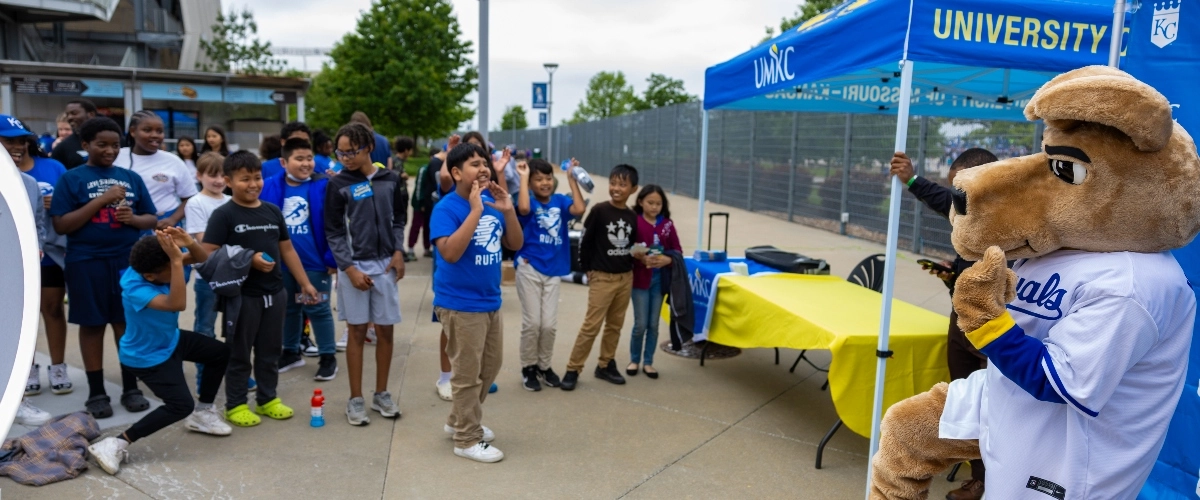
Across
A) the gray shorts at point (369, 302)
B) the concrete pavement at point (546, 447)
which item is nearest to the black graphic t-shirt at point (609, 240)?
the concrete pavement at point (546, 447)

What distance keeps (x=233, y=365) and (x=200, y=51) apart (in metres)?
45.7

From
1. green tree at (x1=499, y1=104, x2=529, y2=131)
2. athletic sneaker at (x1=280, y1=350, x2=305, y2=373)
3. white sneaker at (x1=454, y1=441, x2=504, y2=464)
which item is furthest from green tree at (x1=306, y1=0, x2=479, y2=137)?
green tree at (x1=499, y1=104, x2=529, y2=131)

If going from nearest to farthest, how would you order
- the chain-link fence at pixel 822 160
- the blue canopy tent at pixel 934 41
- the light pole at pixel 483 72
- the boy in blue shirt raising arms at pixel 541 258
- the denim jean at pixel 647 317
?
1. the blue canopy tent at pixel 934 41
2. the boy in blue shirt raising arms at pixel 541 258
3. the denim jean at pixel 647 317
4. the light pole at pixel 483 72
5. the chain-link fence at pixel 822 160

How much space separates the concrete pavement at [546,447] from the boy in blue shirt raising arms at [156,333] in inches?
7.4

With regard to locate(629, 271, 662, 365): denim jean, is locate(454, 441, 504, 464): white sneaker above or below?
below

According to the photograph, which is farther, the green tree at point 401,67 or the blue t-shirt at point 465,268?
the green tree at point 401,67

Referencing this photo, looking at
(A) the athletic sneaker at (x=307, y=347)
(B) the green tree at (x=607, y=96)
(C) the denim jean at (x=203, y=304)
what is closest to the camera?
(C) the denim jean at (x=203, y=304)

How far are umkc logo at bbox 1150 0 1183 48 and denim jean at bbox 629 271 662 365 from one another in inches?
127

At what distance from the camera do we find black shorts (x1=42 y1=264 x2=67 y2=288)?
4859 mm

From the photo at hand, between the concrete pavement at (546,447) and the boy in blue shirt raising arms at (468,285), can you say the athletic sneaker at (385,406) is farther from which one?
the boy in blue shirt raising arms at (468,285)

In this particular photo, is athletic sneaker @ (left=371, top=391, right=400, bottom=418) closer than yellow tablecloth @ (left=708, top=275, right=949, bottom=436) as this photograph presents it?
No

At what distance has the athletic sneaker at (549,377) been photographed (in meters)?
5.50

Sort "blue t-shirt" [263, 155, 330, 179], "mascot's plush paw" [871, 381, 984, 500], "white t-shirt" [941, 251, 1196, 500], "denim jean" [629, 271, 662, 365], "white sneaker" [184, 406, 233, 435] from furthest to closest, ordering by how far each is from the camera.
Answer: "blue t-shirt" [263, 155, 330, 179], "denim jean" [629, 271, 662, 365], "white sneaker" [184, 406, 233, 435], "mascot's plush paw" [871, 381, 984, 500], "white t-shirt" [941, 251, 1196, 500]

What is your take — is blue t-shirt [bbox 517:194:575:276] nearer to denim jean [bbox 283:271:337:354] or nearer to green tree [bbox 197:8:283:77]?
denim jean [bbox 283:271:337:354]
